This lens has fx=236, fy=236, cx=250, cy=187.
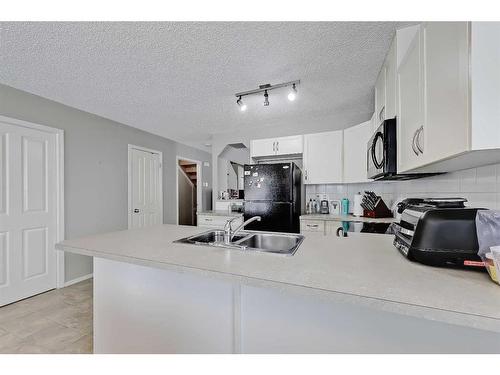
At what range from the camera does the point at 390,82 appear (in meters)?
1.73

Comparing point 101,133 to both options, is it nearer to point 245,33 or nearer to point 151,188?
point 151,188

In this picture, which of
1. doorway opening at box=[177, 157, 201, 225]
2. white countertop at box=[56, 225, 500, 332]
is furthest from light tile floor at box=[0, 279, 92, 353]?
doorway opening at box=[177, 157, 201, 225]

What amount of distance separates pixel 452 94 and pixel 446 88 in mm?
60

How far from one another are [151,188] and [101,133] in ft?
4.07

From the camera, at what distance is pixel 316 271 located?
36.2 inches

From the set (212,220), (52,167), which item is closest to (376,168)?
(212,220)

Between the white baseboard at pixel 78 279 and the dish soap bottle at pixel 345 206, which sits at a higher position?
the dish soap bottle at pixel 345 206

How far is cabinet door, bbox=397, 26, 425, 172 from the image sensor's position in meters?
1.18

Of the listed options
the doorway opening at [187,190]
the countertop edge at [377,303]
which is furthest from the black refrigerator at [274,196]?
the doorway opening at [187,190]

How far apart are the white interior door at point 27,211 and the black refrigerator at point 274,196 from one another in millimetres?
2319

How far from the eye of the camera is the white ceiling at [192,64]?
158cm

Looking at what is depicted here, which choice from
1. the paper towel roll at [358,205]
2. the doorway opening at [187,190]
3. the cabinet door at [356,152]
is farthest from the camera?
the doorway opening at [187,190]

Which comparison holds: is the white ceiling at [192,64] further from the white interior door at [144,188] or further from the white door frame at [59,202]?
the white interior door at [144,188]
